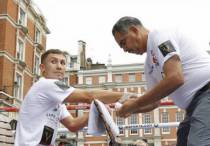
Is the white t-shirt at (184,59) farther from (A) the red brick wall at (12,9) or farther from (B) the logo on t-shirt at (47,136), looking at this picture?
(A) the red brick wall at (12,9)

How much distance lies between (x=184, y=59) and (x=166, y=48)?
0.19 meters

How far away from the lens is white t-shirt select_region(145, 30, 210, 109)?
90.8 inches

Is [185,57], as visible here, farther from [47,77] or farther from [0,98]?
[0,98]

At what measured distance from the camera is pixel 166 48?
2268 mm

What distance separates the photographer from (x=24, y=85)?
3178 centimetres

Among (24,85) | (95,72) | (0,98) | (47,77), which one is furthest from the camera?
(95,72)

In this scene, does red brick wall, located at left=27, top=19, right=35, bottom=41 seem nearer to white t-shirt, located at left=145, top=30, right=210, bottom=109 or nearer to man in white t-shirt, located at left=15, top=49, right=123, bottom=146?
man in white t-shirt, located at left=15, top=49, right=123, bottom=146

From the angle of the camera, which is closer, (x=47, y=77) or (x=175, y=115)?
(x=47, y=77)

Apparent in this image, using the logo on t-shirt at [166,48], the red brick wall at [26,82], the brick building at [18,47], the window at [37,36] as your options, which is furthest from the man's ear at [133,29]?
the window at [37,36]

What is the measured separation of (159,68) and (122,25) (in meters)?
0.35

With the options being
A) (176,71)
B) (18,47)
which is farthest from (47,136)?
(18,47)

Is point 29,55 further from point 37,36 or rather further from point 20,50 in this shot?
point 37,36

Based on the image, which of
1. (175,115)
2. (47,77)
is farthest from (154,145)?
(47,77)

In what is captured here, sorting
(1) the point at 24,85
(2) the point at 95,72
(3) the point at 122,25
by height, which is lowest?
(3) the point at 122,25
